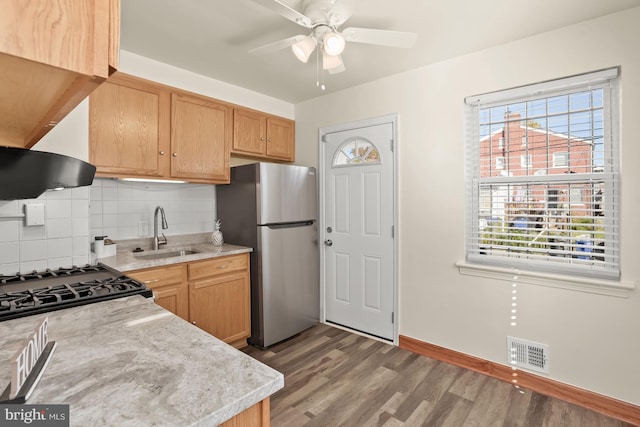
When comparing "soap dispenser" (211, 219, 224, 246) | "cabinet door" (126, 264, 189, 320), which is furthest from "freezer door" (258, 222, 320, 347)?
"cabinet door" (126, 264, 189, 320)

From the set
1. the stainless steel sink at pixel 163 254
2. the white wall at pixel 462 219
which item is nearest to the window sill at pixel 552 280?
the white wall at pixel 462 219

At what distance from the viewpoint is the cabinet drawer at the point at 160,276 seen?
85.1 inches

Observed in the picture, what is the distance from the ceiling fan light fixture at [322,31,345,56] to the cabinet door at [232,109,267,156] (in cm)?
151

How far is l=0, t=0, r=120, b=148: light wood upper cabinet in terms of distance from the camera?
415mm

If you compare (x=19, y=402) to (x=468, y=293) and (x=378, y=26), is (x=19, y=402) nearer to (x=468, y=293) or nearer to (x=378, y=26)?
(x=378, y=26)

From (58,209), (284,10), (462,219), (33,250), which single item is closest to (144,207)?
(58,209)

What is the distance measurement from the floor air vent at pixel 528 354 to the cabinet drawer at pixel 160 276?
2509mm

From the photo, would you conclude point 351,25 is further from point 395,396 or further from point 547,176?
point 395,396

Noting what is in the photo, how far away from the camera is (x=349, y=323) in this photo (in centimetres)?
316

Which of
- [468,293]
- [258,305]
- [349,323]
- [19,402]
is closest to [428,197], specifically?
[468,293]

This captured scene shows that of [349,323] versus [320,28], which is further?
Answer: [349,323]

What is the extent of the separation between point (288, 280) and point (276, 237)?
1.46 ft

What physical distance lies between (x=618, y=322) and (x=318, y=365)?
6.62 feet

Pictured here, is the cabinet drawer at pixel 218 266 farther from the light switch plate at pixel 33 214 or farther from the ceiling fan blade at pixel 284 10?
the ceiling fan blade at pixel 284 10
